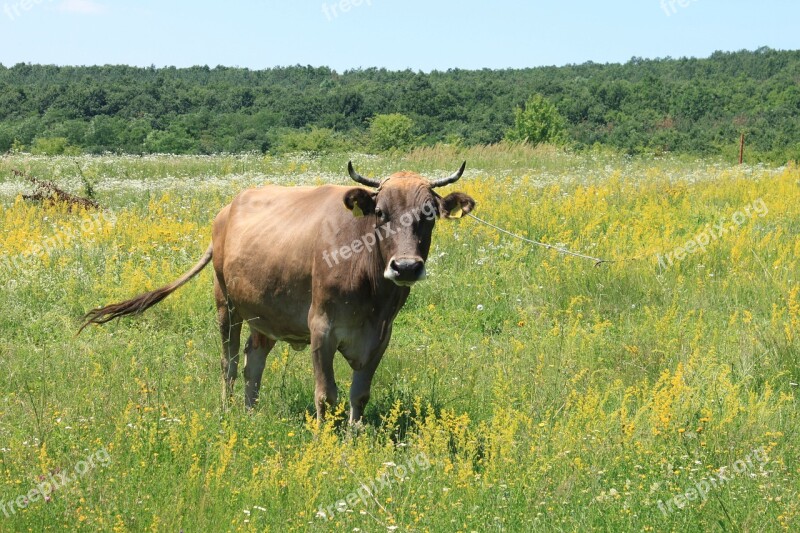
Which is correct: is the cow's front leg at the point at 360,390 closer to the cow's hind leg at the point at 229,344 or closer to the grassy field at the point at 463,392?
the grassy field at the point at 463,392

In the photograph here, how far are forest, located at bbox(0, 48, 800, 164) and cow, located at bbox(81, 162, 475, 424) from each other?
3202cm

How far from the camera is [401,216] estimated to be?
5637mm

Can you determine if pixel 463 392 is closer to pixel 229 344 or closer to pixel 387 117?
pixel 229 344

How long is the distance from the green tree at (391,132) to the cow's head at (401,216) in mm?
40263

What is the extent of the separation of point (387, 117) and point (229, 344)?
45.3 meters

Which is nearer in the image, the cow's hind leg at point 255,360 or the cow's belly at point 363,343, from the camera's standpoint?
the cow's belly at point 363,343

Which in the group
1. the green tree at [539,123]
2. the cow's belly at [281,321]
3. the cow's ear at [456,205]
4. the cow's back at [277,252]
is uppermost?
the green tree at [539,123]

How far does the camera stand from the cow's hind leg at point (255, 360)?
7035mm

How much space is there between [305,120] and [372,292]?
56.4m

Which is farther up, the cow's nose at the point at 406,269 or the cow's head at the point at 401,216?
the cow's head at the point at 401,216

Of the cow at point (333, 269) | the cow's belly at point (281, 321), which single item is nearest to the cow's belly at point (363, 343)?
the cow at point (333, 269)

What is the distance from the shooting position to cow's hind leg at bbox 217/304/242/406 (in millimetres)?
7102

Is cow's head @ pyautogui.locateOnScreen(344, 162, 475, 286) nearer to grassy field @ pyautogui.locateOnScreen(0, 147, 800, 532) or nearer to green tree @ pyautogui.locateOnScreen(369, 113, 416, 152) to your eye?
grassy field @ pyautogui.locateOnScreen(0, 147, 800, 532)

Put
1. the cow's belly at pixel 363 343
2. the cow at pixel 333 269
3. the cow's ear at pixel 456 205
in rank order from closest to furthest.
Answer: the cow at pixel 333 269
the cow's belly at pixel 363 343
the cow's ear at pixel 456 205
